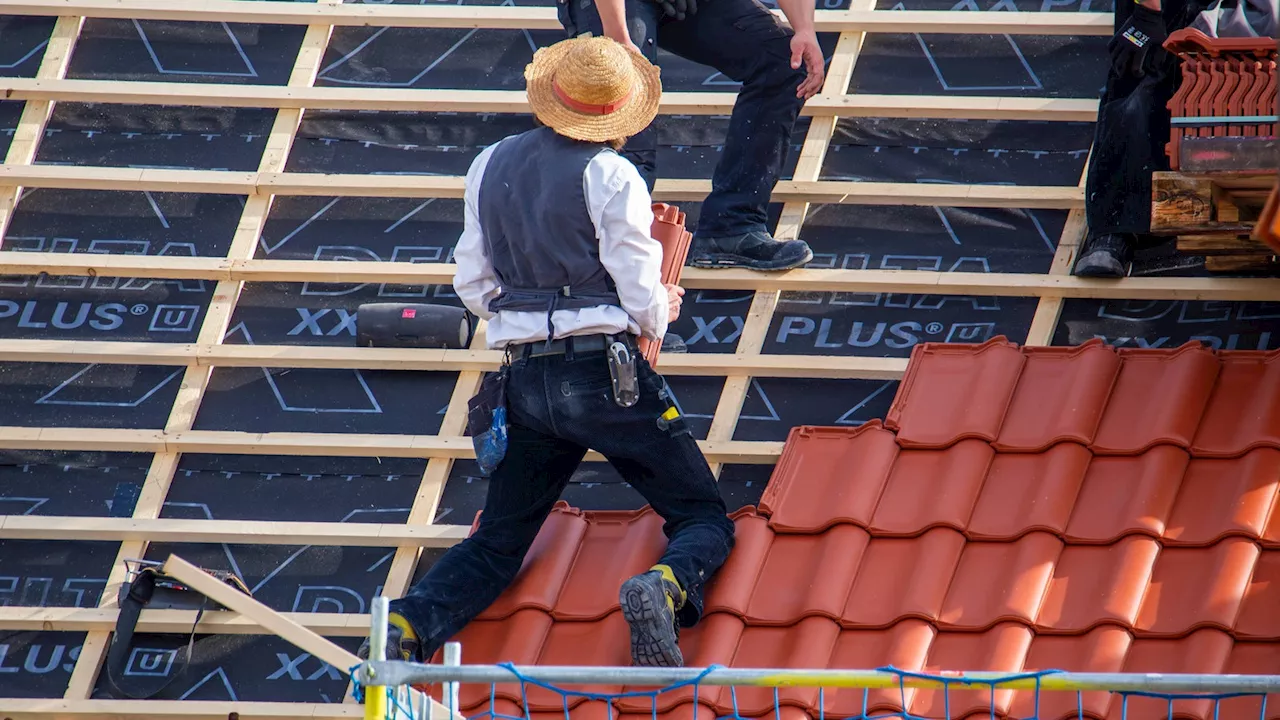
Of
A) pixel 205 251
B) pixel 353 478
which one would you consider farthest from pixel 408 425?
pixel 205 251

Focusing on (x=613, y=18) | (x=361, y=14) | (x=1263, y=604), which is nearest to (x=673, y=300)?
(x=613, y=18)

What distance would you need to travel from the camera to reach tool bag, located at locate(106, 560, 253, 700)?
4770mm

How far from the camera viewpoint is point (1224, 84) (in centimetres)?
457

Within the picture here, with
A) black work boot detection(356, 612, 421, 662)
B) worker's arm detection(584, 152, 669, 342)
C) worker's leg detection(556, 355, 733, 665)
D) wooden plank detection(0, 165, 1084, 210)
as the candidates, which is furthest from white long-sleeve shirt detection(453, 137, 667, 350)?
wooden plank detection(0, 165, 1084, 210)

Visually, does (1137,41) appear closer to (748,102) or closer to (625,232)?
(748,102)

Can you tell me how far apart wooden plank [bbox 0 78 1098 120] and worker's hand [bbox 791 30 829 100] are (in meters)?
0.32

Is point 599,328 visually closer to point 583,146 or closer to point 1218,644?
point 583,146

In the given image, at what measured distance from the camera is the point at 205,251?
572 centimetres

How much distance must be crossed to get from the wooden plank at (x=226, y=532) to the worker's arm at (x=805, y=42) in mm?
1757

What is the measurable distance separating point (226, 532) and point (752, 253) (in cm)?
179

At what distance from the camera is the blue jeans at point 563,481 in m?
4.37

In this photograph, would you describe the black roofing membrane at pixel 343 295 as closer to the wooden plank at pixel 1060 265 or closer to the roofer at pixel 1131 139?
the wooden plank at pixel 1060 265

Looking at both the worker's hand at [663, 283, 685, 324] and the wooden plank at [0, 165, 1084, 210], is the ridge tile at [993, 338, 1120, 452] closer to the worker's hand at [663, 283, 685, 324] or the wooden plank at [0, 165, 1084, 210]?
the wooden plank at [0, 165, 1084, 210]

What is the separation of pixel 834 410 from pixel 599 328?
110 centimetres
